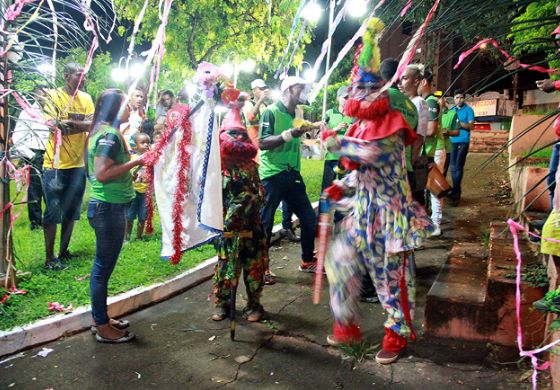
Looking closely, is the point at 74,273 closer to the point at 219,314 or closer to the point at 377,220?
the point at 219,314

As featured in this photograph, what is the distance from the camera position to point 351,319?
3346 mm

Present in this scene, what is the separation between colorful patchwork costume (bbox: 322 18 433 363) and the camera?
317cm

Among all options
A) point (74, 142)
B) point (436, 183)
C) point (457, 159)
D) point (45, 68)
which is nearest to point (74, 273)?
point (74, 142)

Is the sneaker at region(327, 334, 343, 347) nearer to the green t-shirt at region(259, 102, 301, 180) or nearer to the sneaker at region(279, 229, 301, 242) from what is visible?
the green t-shirt at region(259, 102, 301, 180)

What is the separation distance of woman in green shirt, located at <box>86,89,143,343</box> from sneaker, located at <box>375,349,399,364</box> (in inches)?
78.0

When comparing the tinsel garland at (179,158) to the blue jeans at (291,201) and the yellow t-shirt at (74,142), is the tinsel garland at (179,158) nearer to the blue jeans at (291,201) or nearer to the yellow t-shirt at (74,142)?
the blue jeans at (291,201)

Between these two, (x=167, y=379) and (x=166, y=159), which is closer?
(x=167, y=379)

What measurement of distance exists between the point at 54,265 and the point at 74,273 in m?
0.28

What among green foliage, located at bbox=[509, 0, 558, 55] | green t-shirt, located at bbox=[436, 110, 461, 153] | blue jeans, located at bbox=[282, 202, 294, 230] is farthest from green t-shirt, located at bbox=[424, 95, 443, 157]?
blue jeans, located at bbox=[282, 202, 294, 230]

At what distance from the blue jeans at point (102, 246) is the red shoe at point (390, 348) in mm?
2172

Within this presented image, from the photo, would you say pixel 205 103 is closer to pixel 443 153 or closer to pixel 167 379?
pixel 167 379

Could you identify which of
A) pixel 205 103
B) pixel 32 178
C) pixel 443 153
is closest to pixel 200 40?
pixel 32 178

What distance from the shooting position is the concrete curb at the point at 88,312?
11.9 ft

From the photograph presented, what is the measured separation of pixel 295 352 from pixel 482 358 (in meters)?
1.35
